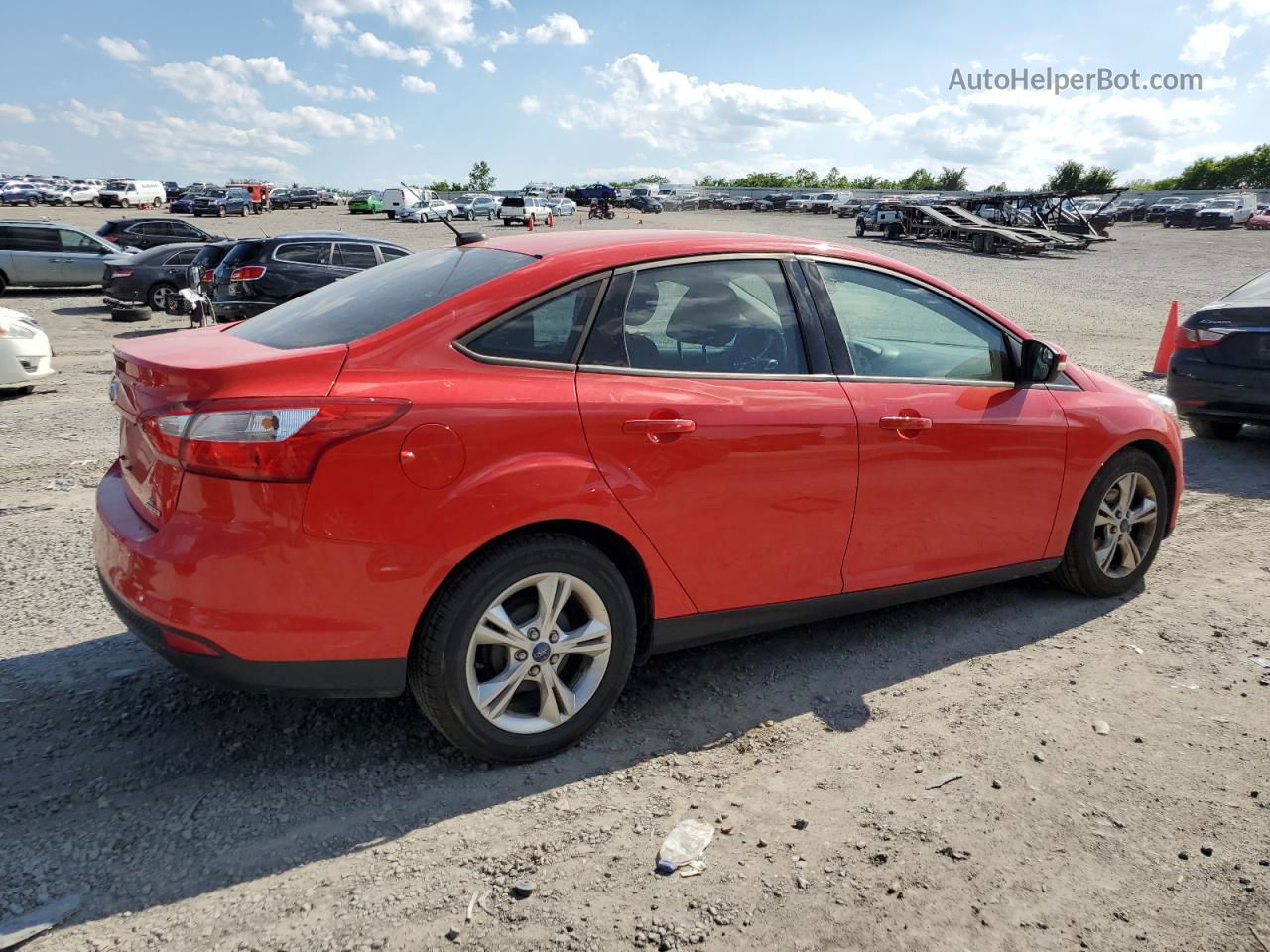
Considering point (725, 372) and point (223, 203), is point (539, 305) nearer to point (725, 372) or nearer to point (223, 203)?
point (725, 372)

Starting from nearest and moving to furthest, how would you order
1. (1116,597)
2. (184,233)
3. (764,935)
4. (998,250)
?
(764,935) < (1116,597) < (184,233) < (998,250)

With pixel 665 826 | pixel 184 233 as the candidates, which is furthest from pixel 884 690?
pixel 184 233

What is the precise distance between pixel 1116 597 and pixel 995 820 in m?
2.32

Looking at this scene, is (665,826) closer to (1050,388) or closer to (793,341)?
(793,341)

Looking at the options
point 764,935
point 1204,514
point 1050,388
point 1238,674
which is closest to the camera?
point 764,935

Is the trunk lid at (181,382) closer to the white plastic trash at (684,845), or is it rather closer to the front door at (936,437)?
the white plastic trash at (684,845)

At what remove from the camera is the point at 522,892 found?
101 inches

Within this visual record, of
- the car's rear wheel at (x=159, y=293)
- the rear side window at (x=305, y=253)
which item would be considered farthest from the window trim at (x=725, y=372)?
the car's rear wheel at (x=159, y=293)

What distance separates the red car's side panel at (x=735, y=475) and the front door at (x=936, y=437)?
144 millimetres

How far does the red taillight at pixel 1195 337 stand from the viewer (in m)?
7.68

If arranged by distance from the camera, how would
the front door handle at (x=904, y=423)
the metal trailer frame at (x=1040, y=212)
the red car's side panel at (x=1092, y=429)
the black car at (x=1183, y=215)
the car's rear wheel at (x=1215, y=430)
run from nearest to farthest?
the front door handle at (x=904, y=423), the red car's side panel at (x=1092, y=429), the car's rear wheel at (x=1215, y=430), the metal trailer frame at (x=1040, y=212), the black car at (x=1183, y=215)

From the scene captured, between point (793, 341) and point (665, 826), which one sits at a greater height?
point (793, 341)

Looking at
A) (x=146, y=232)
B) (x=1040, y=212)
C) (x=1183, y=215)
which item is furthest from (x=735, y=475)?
(x=1183, y=215)

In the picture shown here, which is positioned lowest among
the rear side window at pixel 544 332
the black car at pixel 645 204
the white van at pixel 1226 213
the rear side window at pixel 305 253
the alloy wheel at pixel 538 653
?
the alloy wheel at pixel 538 653
